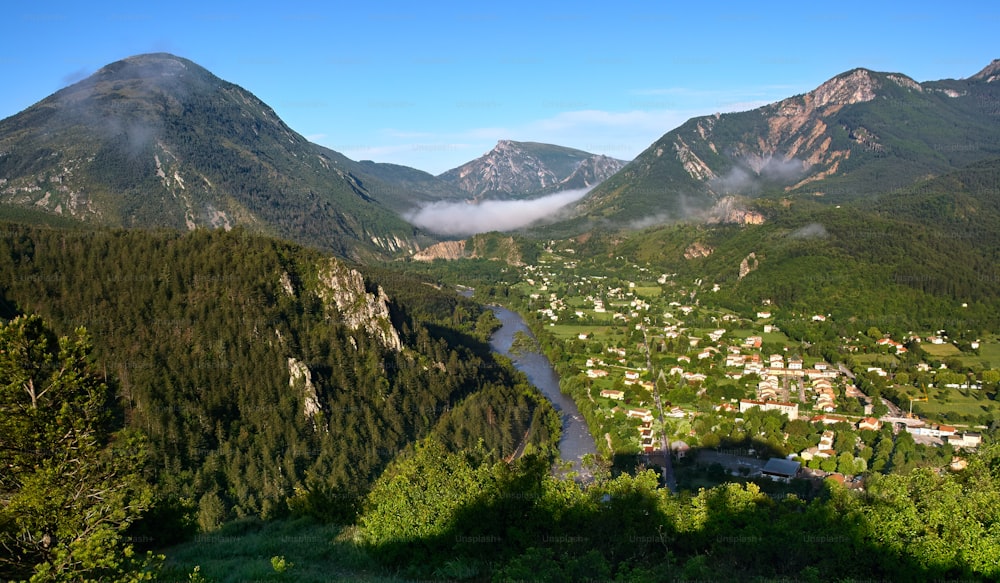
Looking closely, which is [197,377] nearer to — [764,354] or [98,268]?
[98,268]

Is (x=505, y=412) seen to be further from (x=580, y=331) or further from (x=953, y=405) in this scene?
(x=580, y=331)

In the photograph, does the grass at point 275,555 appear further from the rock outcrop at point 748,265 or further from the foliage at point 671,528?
the rock outcrop at point 748,265

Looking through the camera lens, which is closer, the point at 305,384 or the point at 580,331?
the point at 305,384

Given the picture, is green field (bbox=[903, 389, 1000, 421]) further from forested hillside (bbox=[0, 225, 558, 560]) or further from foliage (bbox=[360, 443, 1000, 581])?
foliage (bbox=[360, 443, 1000, 581])

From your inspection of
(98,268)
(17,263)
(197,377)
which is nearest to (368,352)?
(197,377)

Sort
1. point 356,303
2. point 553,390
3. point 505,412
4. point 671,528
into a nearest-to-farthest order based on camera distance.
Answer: point 671,528 < point 505,412 < point 356,303 < point 553,390

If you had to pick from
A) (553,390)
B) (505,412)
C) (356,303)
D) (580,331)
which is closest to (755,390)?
(553,390)

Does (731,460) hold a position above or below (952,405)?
above
